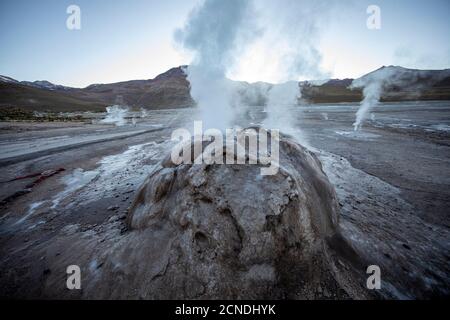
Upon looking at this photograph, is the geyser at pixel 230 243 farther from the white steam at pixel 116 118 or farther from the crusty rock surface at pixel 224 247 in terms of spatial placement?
the white steam at pixel 116 118

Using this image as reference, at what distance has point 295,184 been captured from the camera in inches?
125

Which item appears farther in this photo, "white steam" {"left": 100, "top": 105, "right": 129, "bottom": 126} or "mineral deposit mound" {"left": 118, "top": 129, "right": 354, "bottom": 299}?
"white steam" {"left": 100, "top": 105, "right": 129, "bottom": 126}

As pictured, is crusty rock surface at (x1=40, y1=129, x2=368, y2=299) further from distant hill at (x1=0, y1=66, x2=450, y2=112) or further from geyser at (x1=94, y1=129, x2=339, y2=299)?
distant hill at (x1=0, y1=66, x2=450, y2=112)

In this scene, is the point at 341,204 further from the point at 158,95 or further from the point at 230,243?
the point at 158,95

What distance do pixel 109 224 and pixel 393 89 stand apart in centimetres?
10288

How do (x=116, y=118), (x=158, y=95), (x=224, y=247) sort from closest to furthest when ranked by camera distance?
(x=224, y=247)
(x=116, y=118)
(x=158, y=95)

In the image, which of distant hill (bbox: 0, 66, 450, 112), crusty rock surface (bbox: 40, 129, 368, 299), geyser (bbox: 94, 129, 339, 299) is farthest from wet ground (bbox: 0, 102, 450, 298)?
distant hill (bbox: 0, 66, 450, 112)

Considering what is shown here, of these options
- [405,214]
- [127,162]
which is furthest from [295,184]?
[127,162]

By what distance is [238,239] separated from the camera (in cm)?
284

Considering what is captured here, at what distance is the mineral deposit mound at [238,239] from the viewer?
2.60 m

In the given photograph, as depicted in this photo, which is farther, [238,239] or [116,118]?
[116,118]

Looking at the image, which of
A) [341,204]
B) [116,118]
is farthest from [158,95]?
[341,204]

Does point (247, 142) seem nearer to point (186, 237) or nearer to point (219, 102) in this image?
point (186, 237)

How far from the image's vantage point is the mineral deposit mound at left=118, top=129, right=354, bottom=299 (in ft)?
8.52
